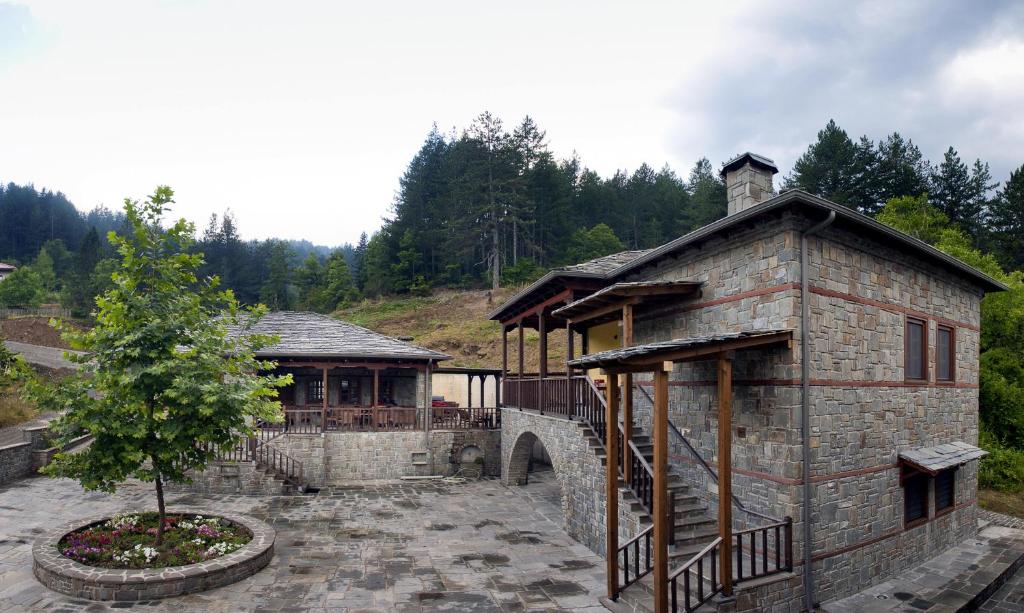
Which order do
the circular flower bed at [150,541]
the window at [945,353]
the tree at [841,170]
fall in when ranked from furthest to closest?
the tree at [841,170] < the window at [945,353] < the circular flower bed at [150,541]

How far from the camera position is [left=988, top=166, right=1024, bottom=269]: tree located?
2716 cm

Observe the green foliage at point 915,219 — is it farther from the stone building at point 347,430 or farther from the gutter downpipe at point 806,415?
the stone building at point 347,430

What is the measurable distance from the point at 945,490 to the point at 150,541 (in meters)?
13.9

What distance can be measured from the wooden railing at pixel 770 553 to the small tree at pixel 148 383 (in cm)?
725

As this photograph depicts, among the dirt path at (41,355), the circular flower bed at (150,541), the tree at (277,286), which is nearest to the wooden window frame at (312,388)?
the circular flower bed at (150,541)

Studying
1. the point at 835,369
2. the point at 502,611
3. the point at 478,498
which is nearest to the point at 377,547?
the point at 502,611

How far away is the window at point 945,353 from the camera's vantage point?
10609 millimetres

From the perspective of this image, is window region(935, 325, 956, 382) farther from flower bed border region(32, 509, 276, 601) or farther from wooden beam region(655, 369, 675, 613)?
flower bed border region(32, 509, 276, 601)

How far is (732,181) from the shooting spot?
10.0m

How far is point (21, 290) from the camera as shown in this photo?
49.2 metres

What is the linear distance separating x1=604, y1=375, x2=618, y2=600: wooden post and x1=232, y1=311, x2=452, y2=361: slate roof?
11627 mm

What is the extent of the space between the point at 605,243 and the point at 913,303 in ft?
105

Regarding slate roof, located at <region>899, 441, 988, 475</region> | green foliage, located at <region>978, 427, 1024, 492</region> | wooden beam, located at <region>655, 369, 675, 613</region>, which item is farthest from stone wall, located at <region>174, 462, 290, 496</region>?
green foliage, located at <region>978, 427, 1024, 492</region>

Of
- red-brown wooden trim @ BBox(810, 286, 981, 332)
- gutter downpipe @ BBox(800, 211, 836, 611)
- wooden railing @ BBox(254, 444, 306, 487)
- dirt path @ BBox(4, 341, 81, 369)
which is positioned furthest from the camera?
dirt path @ BBox(4, 341, 81, 369)
